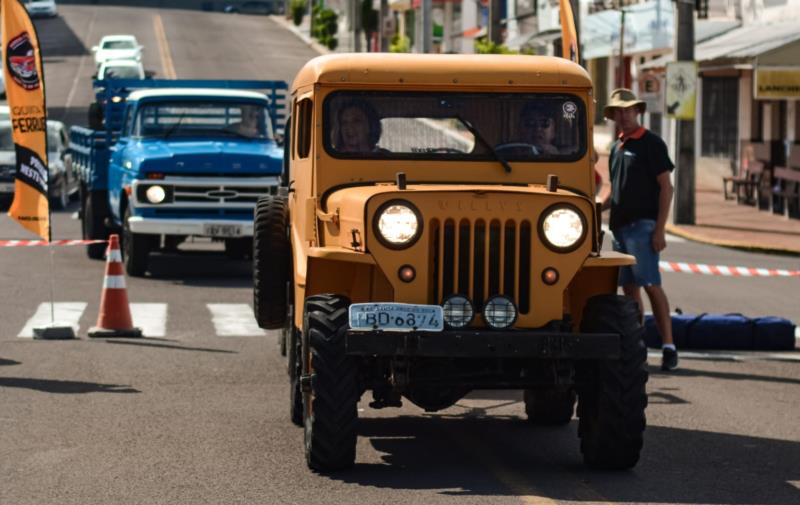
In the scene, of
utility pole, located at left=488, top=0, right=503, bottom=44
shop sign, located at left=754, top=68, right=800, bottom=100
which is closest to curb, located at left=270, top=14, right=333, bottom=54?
utility pole, located at left=488, top=0, right=503, bottom=44

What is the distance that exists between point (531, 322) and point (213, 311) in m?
8.59

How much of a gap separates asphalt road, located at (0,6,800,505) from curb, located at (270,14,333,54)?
69734 mm

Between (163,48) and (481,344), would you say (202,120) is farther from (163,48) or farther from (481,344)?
(163,48)

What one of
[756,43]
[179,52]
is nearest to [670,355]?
[756,43]

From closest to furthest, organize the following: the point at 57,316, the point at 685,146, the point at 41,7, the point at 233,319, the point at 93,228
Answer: the point at 233,319 < the point at 57,316 < the point at 93,228 < the point at 685,146 < the point at 41,7

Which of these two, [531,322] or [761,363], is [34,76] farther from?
[531,322]

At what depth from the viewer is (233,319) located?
1709cm

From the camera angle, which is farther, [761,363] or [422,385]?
[761,363]

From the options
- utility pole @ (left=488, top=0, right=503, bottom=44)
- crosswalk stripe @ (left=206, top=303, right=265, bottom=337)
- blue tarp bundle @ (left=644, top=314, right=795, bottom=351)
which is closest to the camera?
blue tarp bundle @ (left=644, top=314, right=795, bottom=351)

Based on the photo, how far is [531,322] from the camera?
9602 millimetres

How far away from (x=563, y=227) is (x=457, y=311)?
0.71 m

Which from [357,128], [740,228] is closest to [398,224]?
[357,128]

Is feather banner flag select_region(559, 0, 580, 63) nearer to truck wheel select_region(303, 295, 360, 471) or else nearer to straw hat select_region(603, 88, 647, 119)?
straw hat select_region(603, 88, 647, 119)

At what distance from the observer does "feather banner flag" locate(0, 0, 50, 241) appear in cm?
1655
